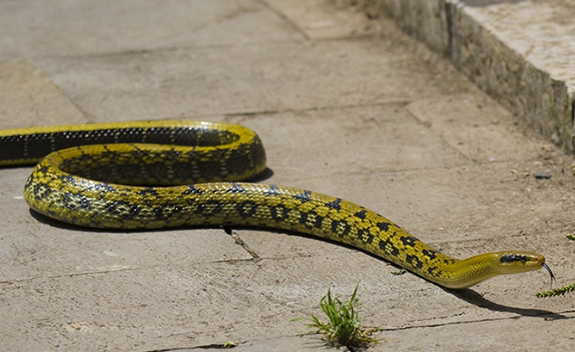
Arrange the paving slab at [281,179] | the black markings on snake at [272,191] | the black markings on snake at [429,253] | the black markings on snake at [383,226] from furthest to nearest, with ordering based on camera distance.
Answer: the black markings on snake at [272,191], the black markings on snake at [383,226], the black markings on snake at [429,253], the paving slab at [281,179]

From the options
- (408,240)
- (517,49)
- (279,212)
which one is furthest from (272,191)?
(517,49)

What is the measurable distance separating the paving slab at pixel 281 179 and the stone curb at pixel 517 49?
0.18m

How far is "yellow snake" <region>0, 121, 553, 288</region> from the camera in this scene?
5.49 m

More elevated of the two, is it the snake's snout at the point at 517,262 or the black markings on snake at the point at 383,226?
the snake's snout at the point at 517,262

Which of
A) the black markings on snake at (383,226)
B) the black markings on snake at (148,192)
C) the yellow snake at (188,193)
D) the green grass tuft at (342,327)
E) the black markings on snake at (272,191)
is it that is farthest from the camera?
the black markings on snake at (272,191)

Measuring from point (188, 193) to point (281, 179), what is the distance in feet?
3.92

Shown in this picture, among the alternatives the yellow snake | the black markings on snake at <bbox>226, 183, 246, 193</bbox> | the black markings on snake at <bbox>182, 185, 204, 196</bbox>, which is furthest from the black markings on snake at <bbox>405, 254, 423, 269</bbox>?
the black markings on snake at <bbox>182, 185, 204, 196</bbox>

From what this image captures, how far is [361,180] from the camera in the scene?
7129 mm

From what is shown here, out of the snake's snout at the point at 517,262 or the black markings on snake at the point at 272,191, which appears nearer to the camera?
the snake's snout at the point at 517,262

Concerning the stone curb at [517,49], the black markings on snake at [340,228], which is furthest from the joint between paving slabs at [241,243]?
the stone curb at [517,49]

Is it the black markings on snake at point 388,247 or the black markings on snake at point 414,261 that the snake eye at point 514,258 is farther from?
the black markings on snake at point 388,247

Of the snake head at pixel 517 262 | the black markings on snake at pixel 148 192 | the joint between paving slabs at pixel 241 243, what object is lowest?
the joint between paving slabs at pixel 241 243

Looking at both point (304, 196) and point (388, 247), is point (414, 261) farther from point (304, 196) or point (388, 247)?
point (304, 196)

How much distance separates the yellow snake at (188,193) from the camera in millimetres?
5492
